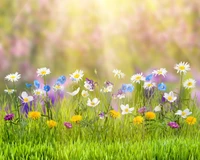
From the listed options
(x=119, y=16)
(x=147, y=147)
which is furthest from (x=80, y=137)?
(x=119, y=16)

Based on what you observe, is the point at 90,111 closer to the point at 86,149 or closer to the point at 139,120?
the point at 139,120

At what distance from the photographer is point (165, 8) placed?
5.60 metres

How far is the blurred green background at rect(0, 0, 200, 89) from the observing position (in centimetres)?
535

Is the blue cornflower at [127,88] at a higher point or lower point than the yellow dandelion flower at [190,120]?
higher

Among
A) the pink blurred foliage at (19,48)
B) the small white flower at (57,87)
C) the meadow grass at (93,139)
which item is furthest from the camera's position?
the pink blurred foliage at (19,48)

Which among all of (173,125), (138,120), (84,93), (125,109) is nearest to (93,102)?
(84,93)

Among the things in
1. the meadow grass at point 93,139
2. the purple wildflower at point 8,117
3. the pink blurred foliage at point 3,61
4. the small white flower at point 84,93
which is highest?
the pink blurred foliage at point 3,61

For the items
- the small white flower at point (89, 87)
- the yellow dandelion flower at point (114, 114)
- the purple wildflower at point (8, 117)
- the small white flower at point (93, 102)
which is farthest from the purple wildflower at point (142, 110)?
the purple wildflower at point (8, 117)

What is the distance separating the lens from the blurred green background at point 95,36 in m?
5.35

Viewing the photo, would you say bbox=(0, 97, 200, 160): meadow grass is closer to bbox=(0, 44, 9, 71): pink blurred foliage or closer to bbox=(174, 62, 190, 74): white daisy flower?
bbox=(174, 62, 190, 74): white daisy flower

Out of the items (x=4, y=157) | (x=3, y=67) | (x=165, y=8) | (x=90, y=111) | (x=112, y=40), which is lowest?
(x=4, y=157)

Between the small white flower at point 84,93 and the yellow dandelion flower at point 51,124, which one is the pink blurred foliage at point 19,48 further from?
the yellow dandelion flower at point 51,124

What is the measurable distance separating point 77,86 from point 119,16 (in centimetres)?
148

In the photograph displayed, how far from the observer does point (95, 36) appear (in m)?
5.51
